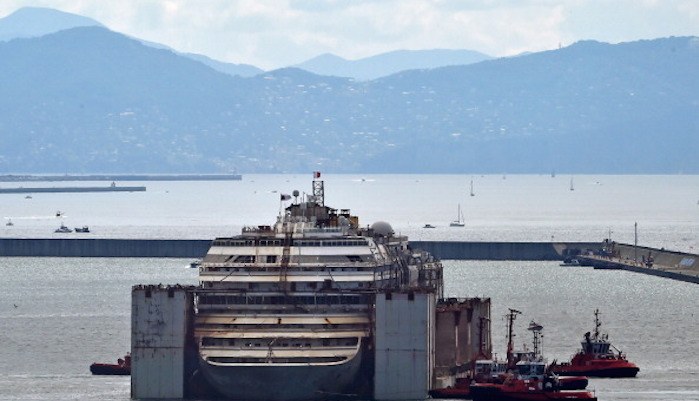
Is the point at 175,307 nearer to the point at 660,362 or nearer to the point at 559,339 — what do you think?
Result: the point at 660,362

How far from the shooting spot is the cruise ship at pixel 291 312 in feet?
208

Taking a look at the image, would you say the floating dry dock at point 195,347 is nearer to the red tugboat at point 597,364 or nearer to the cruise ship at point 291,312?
the cruise ship at point 291,312

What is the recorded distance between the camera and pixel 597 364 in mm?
80562

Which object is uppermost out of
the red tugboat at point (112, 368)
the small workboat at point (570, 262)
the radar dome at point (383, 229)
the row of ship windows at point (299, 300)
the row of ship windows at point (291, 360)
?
the radar dome at point (383, 229)

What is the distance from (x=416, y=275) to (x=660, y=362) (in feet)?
54.2

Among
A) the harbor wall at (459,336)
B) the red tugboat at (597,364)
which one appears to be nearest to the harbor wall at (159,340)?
the harbor wall at (459,336)

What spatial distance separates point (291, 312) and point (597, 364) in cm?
1936

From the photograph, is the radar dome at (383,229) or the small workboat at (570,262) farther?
the small workboat at (570,262)

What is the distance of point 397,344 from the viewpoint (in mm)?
64750

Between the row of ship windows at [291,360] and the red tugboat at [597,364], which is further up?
the row of ship windows at [291,360]

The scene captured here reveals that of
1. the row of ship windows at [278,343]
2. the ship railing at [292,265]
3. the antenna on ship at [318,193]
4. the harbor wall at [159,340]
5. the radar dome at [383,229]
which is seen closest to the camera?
the row of ship windows at [278,343]

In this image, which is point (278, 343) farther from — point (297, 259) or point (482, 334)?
point (482, 334)

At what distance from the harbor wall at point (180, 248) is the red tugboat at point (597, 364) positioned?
92451 mm

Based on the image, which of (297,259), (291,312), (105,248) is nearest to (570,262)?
(105,248)
